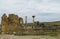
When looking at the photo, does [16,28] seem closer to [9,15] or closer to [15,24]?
[15,24]

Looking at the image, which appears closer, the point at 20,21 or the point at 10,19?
the point at 10,19

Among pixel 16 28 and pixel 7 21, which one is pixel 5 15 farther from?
pixel 16 28

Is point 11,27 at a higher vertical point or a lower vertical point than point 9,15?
lower

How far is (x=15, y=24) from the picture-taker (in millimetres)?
38219

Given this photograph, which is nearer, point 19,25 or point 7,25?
point 7,25

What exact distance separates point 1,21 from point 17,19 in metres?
3.62

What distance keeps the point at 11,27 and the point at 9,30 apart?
33.5 inches

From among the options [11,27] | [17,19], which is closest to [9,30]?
[11,27]

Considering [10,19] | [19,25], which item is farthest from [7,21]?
[19,25]

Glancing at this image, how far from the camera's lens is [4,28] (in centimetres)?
3712

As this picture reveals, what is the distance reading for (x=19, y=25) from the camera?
40312 millimetres

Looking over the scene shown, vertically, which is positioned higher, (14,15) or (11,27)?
(14,15)

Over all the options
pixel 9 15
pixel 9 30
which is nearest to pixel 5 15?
pixel 9 15

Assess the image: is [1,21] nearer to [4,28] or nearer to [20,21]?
[4,28]
